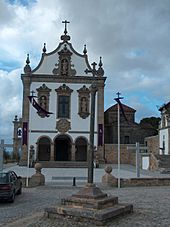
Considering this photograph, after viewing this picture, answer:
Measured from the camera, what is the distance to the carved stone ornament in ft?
140

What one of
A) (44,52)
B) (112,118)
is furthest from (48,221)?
(112,118)

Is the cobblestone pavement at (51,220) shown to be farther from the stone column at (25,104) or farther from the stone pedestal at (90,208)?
the stone column at (25,104)

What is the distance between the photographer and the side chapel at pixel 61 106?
42625 millimetres

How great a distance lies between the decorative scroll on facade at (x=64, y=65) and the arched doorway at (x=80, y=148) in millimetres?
8447

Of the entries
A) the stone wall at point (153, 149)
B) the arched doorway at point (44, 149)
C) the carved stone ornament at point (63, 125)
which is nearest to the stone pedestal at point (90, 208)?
the stone wall at point (153, 149)

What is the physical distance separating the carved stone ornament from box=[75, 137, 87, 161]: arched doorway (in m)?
1.93

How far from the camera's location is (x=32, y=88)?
43.5 m

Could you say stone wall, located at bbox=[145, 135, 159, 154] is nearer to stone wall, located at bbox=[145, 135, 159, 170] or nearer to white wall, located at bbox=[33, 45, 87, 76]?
stone wall, located at bbox=[145, 135, 159, 170]

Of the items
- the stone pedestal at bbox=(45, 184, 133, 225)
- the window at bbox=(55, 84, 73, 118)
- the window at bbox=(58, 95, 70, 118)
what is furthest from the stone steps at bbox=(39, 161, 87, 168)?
the stone pedestal at bbox=(45, 184, 133, 225)

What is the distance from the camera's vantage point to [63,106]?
144 ft

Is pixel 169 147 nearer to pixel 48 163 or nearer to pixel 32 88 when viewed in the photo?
pixel 48 163

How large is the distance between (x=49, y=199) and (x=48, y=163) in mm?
25977

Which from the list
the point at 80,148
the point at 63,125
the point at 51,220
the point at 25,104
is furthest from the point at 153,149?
the point at 51,220

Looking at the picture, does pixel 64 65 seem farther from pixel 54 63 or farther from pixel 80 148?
pixel 80 148
